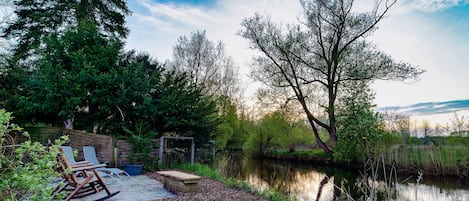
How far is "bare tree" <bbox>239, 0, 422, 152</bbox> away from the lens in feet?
42.8

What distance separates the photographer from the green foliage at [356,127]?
1196 cm

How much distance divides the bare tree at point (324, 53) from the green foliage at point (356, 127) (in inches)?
26.0

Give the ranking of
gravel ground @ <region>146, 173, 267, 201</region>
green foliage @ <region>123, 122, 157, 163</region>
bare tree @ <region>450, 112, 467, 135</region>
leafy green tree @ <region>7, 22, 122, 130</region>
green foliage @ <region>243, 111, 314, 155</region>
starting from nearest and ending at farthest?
gravel ground @ <region>146, 173, 267, 201</region>
green foliage @ <region>123, 122, 157, 163</region>
leafy green tree @ <region>7, 22, 122, 130</region>
bare tree @ <region>450, 112, 467, 135</region>
green foliage @ <region>243, 111, 314, 155</region>

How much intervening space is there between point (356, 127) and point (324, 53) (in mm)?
4088

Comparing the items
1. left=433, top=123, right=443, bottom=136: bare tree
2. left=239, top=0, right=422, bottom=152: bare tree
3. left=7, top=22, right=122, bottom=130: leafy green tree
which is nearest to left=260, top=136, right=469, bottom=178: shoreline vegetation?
left=433, top=123, right=443, bottom=136: bare tree

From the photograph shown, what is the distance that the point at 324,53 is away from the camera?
13.8 metres

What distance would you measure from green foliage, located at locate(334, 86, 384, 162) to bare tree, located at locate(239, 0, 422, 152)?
660 millimetres

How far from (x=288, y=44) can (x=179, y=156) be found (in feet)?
28.7

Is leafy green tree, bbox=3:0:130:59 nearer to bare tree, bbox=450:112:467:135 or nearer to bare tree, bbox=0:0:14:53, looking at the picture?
bare tree, bbox=0:0:14:53

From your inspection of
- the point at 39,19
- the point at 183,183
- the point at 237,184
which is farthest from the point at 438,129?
the point at 39,19

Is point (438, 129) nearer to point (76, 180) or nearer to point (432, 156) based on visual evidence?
point (432, 156)

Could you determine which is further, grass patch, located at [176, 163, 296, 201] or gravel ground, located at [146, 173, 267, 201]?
grass patch, located at [176, 163, 296, 201]

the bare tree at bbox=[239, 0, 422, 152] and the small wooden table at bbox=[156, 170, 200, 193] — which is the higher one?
the bare tree at bbox=[239, 0, 422, 152]

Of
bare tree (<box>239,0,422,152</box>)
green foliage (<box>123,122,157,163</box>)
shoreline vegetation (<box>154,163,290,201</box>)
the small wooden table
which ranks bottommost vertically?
shoreline vegetation (<box>154,163,290,201</box>)
